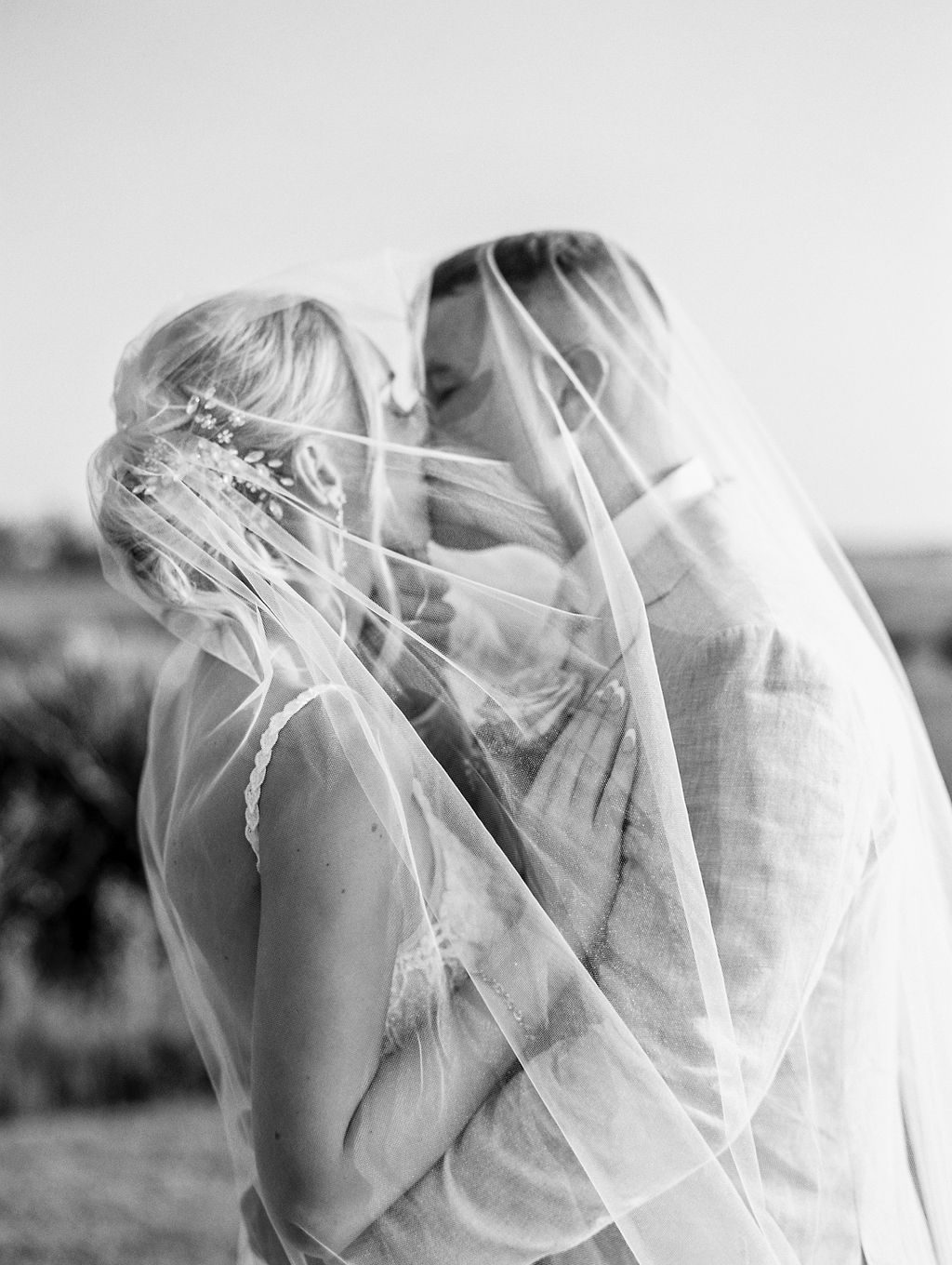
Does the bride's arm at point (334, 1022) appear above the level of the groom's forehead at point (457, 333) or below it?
below

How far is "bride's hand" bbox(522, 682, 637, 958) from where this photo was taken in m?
1.29

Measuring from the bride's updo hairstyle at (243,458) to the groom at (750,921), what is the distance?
43cm

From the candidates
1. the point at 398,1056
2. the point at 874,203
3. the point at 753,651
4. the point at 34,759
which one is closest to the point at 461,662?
the point at 753,651

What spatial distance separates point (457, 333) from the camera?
164cm

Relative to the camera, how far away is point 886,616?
457 centimetres

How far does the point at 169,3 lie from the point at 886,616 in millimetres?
3560

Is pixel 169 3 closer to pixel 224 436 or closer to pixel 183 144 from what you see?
pixel 183 144

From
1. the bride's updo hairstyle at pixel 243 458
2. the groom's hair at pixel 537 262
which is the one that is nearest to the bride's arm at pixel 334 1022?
the bride's updo hairstyle at pixel 243 458

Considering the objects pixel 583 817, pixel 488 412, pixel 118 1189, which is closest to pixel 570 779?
pixel 583 817

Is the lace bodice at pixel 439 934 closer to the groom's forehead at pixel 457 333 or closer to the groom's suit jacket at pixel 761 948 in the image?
the groom's suit jacket at pixel 761 948

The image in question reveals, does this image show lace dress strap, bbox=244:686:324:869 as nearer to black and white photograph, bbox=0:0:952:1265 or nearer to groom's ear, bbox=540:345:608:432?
black and white photograph, bbox=0:0:952:1265

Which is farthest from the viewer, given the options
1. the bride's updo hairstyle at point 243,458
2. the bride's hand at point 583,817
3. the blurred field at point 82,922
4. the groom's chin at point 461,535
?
the blurred field at point 82,922

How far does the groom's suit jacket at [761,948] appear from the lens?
4.03 feet

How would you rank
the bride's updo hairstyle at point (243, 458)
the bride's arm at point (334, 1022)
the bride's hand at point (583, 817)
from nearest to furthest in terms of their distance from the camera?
1. the bride's arm at point (334, 1022)
2. the bride's hand at point (583, 817)
3. the bride's updo hairstyle at point (243, 458)
